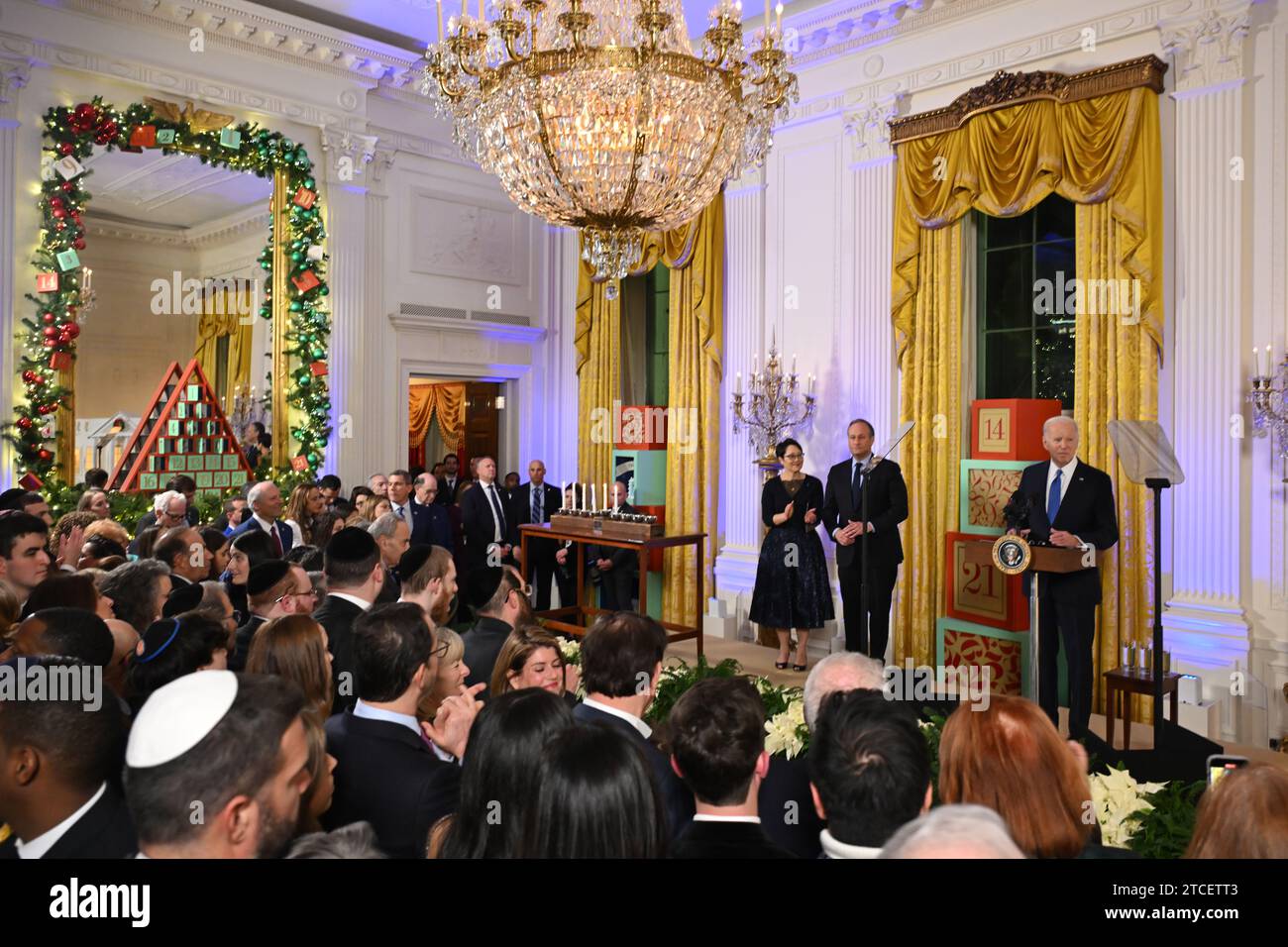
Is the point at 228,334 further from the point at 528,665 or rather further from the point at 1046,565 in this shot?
the point at 1046,565

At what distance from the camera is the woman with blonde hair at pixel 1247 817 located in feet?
4.99

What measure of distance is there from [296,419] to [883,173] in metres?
5.47

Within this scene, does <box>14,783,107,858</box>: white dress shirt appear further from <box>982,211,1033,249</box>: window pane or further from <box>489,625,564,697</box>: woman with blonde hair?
<box>982,211,1033,249</box>: window pane

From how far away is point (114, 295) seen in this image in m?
7.83

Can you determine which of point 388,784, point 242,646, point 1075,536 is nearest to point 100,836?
point 388,784

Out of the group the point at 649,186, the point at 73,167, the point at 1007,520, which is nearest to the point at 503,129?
the point at 649,186

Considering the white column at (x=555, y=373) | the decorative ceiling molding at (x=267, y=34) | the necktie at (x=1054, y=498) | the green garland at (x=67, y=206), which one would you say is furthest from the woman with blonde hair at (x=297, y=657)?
the white column at (x=555, y=373)

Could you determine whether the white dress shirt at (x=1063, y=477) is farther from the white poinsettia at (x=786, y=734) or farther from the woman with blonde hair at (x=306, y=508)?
the woman with blonde hair at (x=306, y=508)

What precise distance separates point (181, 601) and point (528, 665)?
133cm

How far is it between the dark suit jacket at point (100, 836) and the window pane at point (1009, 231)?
6.79 metres

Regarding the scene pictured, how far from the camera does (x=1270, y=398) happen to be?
18.4 ft

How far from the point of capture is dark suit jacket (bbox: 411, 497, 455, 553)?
25.2ft

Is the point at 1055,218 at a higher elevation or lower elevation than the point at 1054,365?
higher
